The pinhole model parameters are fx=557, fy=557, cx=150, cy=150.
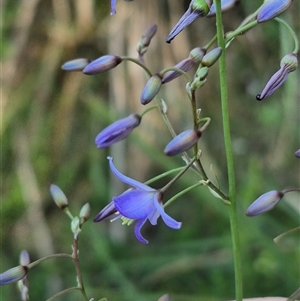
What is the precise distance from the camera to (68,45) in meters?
2.92

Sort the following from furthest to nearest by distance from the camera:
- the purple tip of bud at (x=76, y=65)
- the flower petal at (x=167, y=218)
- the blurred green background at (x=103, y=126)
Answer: the blurred green background at (x=103, y=126), the purple tip of bud at (x=76, y=65), the flower petal at (x=167, y=218)

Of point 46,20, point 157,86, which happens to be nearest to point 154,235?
point 46,20

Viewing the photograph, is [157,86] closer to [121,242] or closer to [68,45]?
[121,242]

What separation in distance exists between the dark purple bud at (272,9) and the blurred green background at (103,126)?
4.74 ft

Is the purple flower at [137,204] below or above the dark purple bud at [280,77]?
below

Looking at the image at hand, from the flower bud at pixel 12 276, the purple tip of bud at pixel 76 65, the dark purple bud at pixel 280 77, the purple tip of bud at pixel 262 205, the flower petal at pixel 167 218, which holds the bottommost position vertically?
the flower bud at pixel 12 276

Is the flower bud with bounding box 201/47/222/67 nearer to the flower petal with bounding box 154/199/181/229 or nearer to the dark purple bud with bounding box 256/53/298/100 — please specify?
the dark purple bud with bounding box 256/53/298/100

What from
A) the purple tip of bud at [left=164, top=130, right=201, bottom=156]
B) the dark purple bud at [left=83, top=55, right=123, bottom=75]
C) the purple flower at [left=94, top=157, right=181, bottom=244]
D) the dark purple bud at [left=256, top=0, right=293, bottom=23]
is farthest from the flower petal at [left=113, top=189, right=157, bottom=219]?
the dark purple bud at [left=256, top=0, right=293, bottom=23]

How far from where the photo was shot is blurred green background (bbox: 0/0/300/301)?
2.45 m

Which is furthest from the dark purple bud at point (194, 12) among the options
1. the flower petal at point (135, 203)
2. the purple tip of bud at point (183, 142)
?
the flower petal at point (135, 203)

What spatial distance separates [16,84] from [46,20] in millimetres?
373

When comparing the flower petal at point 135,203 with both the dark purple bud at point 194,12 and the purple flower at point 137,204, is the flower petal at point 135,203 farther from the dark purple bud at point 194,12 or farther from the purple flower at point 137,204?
the dark purple bud at point 194,12

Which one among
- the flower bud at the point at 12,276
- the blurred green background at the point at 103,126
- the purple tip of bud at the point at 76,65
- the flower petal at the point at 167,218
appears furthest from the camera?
the blurred green background at the point at 103,126

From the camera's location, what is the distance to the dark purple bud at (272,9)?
34.0 inches
